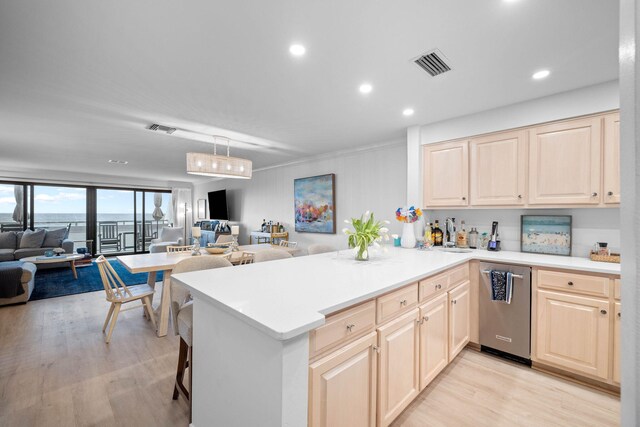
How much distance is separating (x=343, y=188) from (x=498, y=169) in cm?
248

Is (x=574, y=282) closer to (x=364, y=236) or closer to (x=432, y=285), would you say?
(x=432, y=285)

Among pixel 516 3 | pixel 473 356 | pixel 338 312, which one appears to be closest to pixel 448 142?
pixel 516 3

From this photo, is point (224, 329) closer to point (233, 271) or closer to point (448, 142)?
point (233, 271)

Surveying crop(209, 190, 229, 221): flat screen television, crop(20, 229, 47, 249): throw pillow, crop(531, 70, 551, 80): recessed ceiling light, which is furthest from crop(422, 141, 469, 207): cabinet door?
crop(20, 229, 47, 249): throw pillow

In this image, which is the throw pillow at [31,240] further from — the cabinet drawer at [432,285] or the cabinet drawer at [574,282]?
the cabinet drawer at [574,282]

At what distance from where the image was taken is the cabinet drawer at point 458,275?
2.40 metres

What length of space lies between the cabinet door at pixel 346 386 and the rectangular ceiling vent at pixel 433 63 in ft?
6.25

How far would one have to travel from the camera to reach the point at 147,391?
2148mm

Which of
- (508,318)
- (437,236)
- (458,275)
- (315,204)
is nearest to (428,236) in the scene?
(437,236)

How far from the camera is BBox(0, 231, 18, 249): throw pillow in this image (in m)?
5.95

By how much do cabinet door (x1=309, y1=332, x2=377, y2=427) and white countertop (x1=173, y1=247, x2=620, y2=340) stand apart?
0.25m

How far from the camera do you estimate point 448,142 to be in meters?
3.27

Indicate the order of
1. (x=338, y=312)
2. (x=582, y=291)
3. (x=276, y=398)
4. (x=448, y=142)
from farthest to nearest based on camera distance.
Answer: (x=448, y=142) < (x=582, y=291) < (x=338, y=312) < (x=276, y=398)

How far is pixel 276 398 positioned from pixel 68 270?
739 cm
